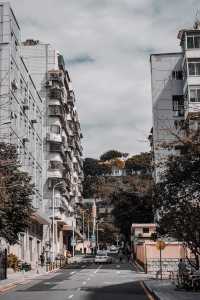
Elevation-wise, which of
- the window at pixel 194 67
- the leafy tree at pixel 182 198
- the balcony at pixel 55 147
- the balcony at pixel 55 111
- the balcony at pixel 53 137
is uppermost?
the balcony at pixel 55 111

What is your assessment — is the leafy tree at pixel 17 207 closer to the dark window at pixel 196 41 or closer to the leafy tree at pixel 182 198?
the leafy tree at pixel 182 198

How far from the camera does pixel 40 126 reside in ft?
240

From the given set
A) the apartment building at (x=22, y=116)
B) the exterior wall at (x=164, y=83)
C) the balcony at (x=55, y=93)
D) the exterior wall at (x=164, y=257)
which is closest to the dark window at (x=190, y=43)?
the exterior wall at (x=164, y=83)

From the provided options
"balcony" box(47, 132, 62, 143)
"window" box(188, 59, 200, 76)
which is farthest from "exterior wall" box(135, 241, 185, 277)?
"balcony" box(47, 132, 62, 143)

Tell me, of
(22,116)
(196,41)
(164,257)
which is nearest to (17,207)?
(164,257)

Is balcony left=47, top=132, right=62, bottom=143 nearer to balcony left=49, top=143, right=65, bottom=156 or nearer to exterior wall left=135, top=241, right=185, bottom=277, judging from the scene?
balcony left=49, top=143, right=65, bottom=156

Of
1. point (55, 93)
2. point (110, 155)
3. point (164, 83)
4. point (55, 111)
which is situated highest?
point (110, 155)

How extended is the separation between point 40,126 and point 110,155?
11259cm

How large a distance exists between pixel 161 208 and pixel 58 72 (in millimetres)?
55918

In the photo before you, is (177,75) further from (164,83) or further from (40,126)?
(40,126)

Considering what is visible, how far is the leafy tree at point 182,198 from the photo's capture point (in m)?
23.0

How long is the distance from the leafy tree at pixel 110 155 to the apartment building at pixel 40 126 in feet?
247

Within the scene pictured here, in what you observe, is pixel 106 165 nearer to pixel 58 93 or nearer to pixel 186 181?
pixel 58 93

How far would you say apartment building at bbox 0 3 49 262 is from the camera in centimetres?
5066
